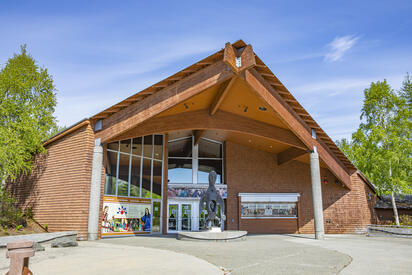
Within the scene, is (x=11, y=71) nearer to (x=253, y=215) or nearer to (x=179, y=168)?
(x=179, y=168)

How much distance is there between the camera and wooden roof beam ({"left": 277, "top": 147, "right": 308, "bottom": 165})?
70.7ft

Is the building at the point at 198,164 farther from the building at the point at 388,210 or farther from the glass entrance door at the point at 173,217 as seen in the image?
the building at the point at 388,210

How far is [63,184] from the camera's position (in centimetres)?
1564

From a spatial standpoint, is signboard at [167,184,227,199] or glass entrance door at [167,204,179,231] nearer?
glass entrance door at [167,204,179,231]

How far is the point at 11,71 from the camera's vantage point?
66.3 ft

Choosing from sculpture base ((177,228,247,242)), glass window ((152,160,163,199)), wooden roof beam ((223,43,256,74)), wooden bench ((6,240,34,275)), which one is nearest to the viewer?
wooden bench ((6,240,34,275))

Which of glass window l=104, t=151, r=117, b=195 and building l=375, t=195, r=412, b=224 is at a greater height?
glass window l=104, t=151, r=117, b=195

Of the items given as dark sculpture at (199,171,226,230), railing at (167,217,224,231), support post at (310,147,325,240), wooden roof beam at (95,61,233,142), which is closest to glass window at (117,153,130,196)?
wooden roof beam at (95,61,233,142)

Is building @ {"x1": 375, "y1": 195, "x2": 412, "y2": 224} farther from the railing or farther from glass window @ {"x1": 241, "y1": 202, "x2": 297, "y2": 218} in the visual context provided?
the railing

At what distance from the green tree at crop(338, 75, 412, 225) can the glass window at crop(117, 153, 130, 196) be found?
16567 mm

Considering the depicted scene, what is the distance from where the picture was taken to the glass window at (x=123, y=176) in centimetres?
1766

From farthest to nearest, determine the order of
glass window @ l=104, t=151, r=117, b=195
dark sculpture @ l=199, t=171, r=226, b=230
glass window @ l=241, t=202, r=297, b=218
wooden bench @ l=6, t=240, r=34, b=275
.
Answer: glass window @ l=241, t=202, r=297, b=218
glass window @ l=104, t=151, r=117, b=195
dark sculpture @ l=199, t=171, r=226, b=230
wooden bench @ l=6, t=240, r=34, b=275

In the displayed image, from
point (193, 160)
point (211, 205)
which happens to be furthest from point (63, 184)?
point (193, 160)

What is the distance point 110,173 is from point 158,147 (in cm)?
461
